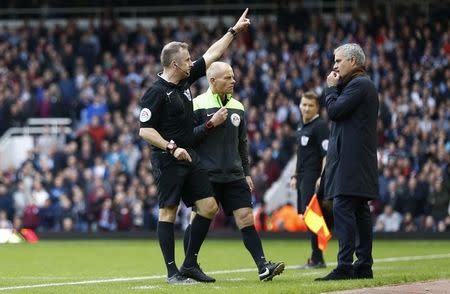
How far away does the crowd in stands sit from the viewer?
2605cm

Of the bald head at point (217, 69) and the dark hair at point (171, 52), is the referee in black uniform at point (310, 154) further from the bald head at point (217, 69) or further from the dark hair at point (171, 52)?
the dark hair at point (171, 52)

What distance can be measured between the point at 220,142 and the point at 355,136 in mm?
1516

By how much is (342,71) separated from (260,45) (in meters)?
20.3

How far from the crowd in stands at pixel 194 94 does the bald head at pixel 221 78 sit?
12736 mm

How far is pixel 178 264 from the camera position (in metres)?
16.3

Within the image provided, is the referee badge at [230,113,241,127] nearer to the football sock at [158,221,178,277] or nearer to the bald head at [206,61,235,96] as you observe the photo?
the bald head at [206,61,235,96]

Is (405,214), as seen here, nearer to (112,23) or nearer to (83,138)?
(83,138)

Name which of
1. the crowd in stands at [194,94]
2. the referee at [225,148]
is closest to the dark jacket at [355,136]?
the referee at [225,148]

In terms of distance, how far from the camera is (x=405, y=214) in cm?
2505

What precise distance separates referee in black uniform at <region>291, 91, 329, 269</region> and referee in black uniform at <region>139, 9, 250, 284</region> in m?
3.42

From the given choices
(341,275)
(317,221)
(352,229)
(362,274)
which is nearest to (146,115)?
(352,229)

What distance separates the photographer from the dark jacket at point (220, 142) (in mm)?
12648

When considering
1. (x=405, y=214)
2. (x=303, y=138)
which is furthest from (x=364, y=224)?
(x=405, y=214)

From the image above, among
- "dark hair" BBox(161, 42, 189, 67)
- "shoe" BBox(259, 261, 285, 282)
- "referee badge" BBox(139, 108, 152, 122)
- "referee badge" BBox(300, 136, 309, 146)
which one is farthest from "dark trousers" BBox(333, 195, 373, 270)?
"referee badge" BBox(300, 136, 309, 146)
